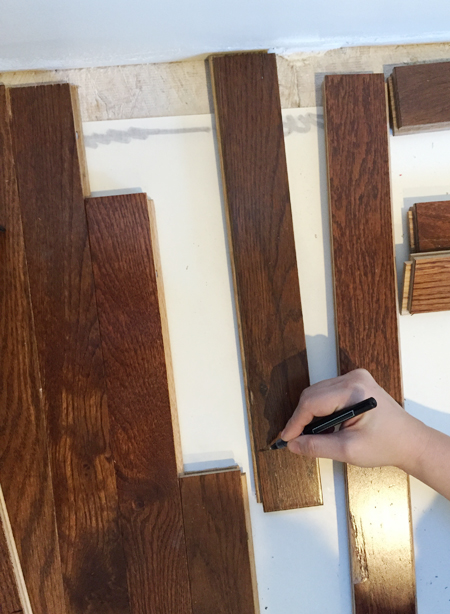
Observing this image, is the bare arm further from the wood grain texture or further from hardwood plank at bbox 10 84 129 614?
hardwood plank at bbox 10 84 129 614

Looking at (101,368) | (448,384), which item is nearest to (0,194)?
(101,368)

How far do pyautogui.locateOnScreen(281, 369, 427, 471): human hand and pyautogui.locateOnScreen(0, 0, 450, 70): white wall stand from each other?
2.54 ft

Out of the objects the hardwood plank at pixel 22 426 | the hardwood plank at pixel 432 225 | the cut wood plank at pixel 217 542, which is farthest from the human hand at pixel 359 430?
the hardwood plank at pixel 22 426

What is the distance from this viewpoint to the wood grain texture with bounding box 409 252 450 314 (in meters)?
1.10

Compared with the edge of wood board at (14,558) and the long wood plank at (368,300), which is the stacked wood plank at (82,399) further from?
the long wood plank at (368,300)

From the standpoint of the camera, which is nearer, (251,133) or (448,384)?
(251,133)

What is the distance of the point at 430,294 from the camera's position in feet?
3.70

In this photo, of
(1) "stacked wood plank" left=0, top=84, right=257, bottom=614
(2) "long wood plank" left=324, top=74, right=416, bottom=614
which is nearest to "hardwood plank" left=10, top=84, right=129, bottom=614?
(1) "stacked wood plank" left=0, top=84, right=257, bottom=614

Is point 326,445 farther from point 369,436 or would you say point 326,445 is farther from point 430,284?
point 430,284

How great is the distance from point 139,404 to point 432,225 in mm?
822

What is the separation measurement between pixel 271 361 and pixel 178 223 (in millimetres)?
408

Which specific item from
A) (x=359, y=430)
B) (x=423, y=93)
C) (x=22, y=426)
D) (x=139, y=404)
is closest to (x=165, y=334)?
(x=139, y=404)

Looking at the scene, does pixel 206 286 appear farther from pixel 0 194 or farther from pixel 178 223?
pixel 0 194

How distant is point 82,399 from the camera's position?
1.11 meters
